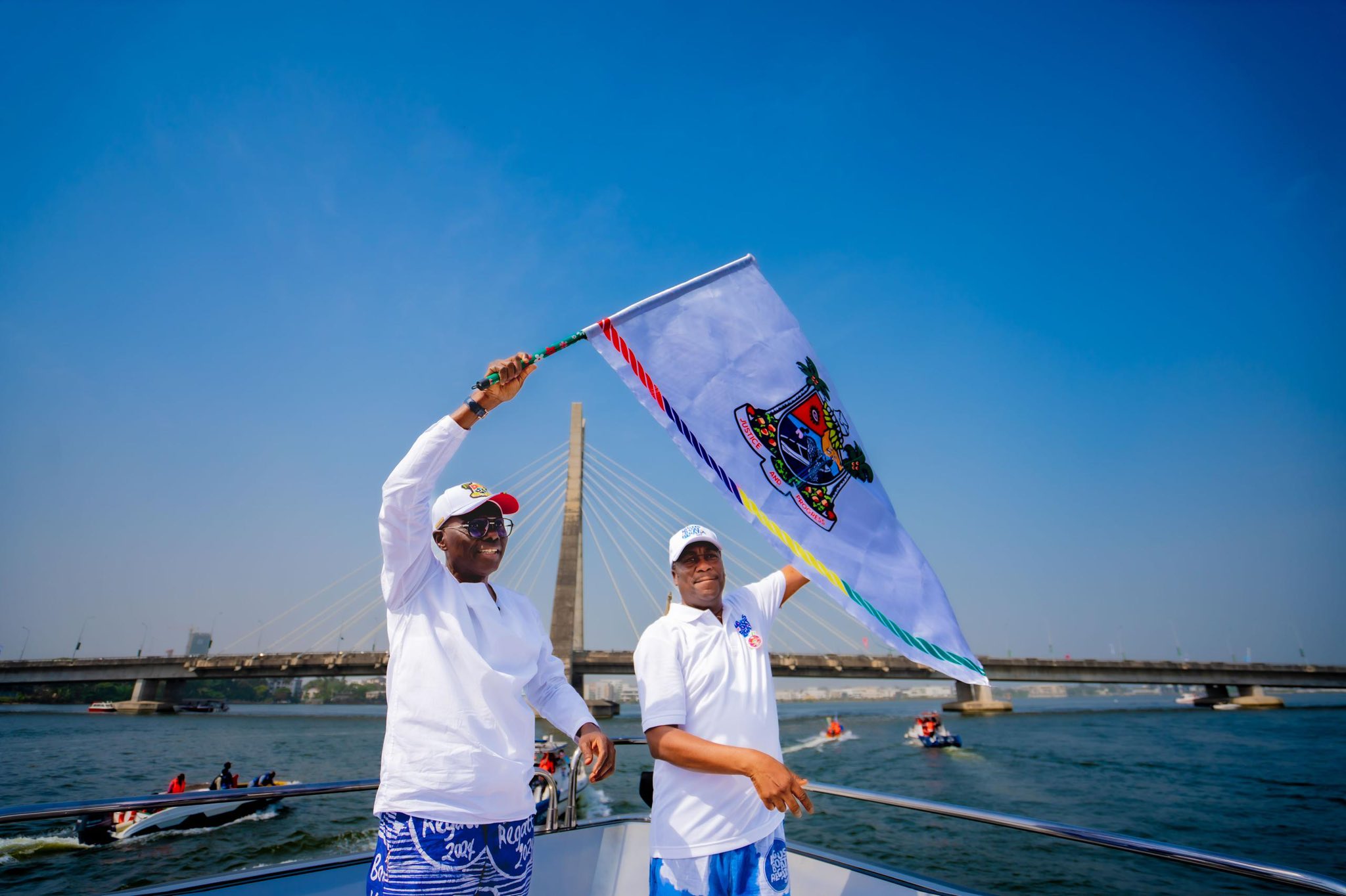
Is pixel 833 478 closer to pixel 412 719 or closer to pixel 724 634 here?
pixel 724 634

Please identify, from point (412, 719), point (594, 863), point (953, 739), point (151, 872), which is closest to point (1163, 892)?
point (594, 863)

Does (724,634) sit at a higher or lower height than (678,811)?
higher

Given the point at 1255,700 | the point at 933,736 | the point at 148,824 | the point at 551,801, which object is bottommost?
the point at 1255,700

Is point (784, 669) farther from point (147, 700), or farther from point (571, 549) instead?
point (147, 700)

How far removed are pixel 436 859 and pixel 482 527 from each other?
0.78 meters

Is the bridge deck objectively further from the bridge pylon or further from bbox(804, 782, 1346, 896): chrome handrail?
bbox(804, 782, 1346, 896): chrome handrail

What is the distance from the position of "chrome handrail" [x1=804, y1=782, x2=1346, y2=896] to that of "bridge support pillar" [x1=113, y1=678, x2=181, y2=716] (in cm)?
5000

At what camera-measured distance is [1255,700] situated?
5234 cm

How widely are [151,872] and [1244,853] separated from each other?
60.2 ft

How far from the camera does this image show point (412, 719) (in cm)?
154

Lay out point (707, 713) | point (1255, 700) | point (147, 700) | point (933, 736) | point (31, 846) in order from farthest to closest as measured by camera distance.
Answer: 1. point (1255, 700)
2. point (147, 700)
3. point (933, 736)
4. point (31, 846)
5. point (707, 713)

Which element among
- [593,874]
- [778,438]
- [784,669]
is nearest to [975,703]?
[784,669]

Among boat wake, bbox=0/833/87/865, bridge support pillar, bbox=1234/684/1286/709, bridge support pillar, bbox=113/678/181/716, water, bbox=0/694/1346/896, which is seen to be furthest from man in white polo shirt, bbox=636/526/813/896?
bridge support pillar, bbox=1234/684/1286/709

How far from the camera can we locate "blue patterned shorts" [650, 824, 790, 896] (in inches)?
66.1
